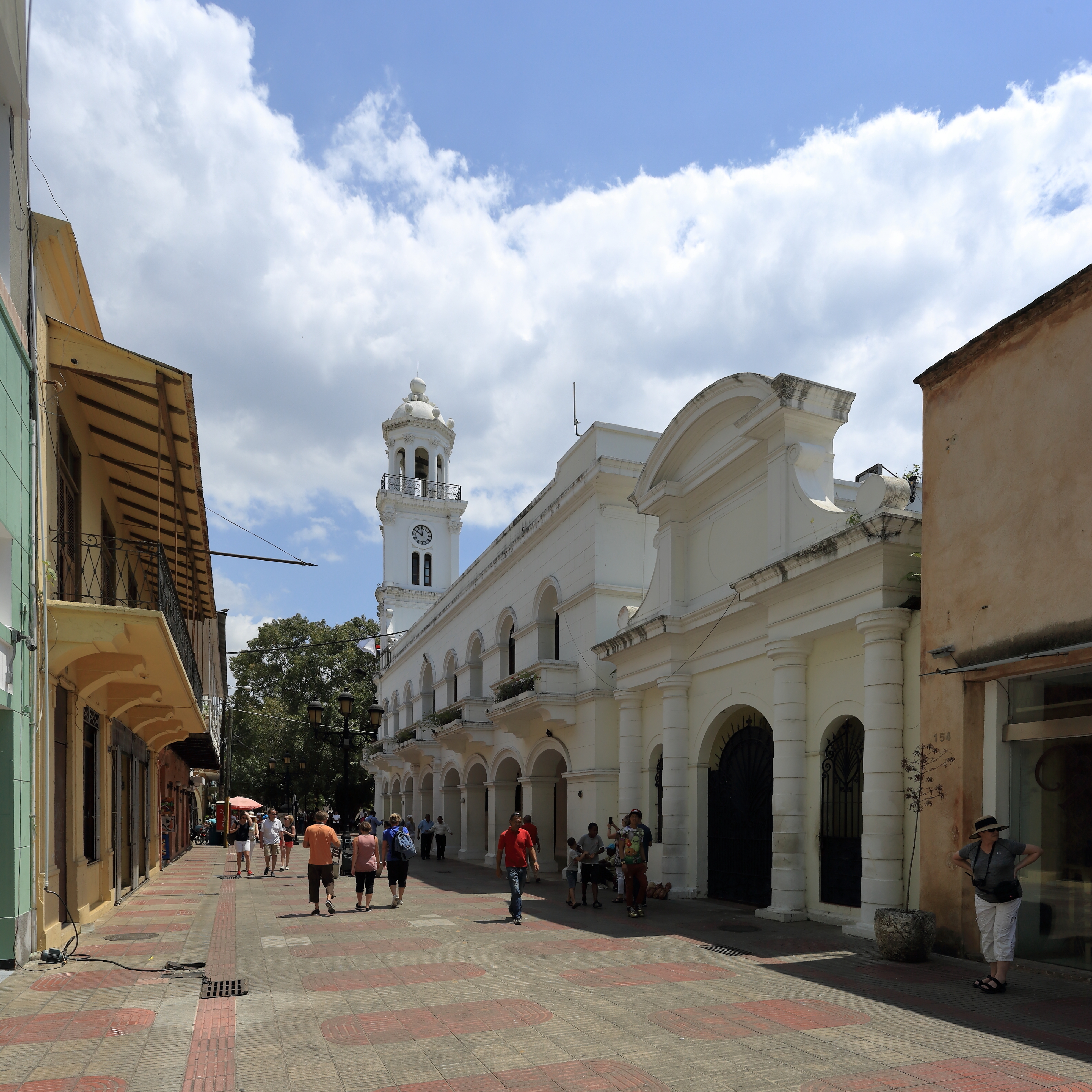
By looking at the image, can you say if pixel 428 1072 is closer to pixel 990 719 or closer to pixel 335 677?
pixel 990 719

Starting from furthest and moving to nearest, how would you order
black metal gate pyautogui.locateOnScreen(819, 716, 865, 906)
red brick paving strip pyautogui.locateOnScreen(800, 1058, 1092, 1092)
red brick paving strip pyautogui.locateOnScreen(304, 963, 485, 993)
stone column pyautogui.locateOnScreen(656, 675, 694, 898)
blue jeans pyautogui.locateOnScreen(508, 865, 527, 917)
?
stone column pyautogui.locateOnScreen(656, 675, 694, 898) < blue jeans pyautogui.locateOnScreen(508, 865, 527, 917) < black metal gate pyautogui.locateOnScreen(819, 716, 865, 906) < red brick paving strip pyautogui.locateOnScreen(304, 963, 485, 993) < red brick paving strip pyautogui.locateOnScreen(800, 1058, 1092, 1092)

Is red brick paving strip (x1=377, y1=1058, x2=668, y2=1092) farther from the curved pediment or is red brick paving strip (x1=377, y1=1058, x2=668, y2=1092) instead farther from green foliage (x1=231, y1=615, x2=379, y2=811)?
green foliage (x1=231, y1=615, x2=379, y2=811)

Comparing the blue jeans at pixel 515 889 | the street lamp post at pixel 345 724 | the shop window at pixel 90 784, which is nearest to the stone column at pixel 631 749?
the blue jeans at pixel 515 889

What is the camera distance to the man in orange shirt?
13398 mm

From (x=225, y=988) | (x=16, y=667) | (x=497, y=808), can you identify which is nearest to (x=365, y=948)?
(x=225, y=988)

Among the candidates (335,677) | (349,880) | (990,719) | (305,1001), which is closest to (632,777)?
(349,880)

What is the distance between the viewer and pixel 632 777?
1747 centimetres

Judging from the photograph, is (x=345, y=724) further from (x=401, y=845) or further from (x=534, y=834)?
Answer: (x=401, y=845)

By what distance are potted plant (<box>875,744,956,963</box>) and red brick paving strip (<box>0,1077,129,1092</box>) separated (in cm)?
698

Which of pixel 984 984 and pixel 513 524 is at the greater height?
pixel 513 524

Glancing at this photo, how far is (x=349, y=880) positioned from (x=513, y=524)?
9.71 metres

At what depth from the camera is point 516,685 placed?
21.2m

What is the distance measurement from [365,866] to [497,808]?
428 inches

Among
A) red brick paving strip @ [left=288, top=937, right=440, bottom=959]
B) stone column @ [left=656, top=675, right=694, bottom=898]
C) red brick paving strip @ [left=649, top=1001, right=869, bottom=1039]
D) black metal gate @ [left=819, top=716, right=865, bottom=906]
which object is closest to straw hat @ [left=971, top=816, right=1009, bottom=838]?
red brick paving strip @ [left=649, top=1001, right=869, bottom=1039]
